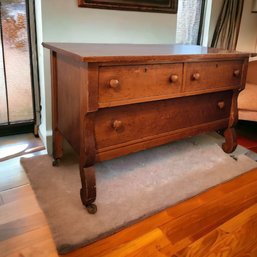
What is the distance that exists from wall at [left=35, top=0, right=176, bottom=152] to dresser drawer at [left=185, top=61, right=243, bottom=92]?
0.64 m

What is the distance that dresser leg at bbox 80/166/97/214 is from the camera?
1.27 m

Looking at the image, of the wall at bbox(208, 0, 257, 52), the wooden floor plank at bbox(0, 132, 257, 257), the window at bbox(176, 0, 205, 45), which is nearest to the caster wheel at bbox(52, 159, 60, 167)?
the wooden floor plank at bbox(0, 132, 257, 257)

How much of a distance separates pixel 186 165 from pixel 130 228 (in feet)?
2.18

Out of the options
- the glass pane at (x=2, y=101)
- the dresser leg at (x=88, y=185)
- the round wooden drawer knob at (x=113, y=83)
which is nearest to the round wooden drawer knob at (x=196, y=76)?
the round wooden drawer knob at (x=113, y=83)

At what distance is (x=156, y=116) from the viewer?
148cm

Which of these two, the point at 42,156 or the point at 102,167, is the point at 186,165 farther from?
the point at 42,156

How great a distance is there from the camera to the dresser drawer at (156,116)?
4.31 ft

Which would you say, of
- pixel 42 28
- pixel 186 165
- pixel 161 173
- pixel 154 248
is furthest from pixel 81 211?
pixel 42 28

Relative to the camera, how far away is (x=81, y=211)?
1322 mm

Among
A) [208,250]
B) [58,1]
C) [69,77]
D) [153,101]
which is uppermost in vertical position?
[58,1]

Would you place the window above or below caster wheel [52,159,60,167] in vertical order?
above

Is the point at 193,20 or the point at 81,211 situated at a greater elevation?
the point at 193,20

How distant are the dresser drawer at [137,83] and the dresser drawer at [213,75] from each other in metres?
0.08

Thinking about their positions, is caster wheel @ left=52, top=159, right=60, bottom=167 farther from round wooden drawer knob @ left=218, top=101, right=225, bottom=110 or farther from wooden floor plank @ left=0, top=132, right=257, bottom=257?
round wooden drawer knob @ left=218, top=101, right=225, bottom=110
